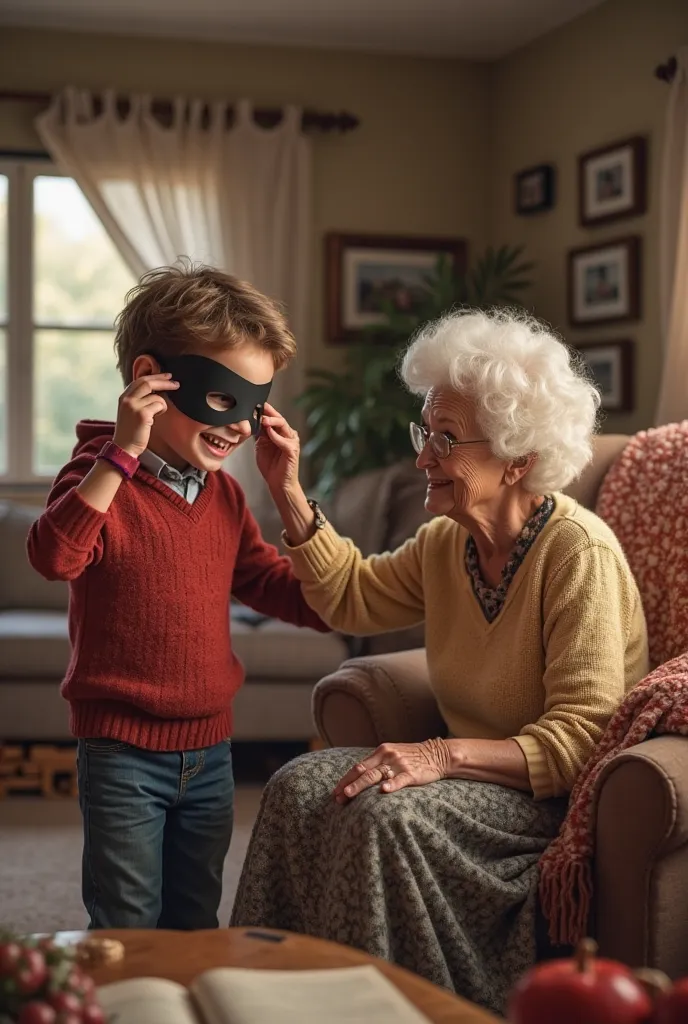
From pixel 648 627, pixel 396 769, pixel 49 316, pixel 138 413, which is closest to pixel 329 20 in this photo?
pixel 49 316

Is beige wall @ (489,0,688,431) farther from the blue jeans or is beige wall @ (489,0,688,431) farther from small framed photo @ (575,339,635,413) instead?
the blue jeans

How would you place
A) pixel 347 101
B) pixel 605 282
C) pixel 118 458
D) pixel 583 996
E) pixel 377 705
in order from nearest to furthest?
1. pixel 583 996
2. pixel 118 458
3. pixel 377 705
4. pixel 605 282
5. pixel 347 101

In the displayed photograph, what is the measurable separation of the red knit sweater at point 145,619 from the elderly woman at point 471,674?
0.22 metres

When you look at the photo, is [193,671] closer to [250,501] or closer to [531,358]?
[531,358]

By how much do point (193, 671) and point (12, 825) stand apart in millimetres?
2210

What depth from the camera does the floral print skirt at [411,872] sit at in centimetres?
177

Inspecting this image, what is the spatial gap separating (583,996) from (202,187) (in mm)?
4867

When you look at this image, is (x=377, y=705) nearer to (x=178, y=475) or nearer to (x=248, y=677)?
(x=178, y=475)

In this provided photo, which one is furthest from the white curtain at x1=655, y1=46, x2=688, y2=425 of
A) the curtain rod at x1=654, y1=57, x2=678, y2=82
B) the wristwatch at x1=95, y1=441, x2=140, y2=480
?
the wristwatch at x1=95, y1=441, x2=140, y2=480

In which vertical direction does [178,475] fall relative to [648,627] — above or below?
above

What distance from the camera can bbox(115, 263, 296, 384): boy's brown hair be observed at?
1.84 metres

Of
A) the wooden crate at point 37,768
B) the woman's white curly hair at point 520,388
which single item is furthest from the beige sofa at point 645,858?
the wooden crate at point 37,768

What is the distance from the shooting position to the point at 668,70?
431cm

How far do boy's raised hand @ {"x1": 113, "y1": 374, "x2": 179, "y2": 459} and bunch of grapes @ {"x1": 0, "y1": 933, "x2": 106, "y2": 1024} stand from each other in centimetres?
87
